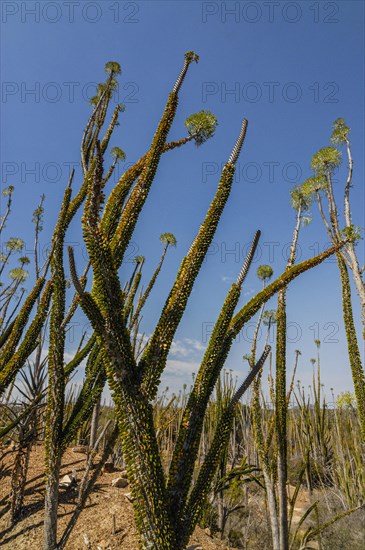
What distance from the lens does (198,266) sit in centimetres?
322

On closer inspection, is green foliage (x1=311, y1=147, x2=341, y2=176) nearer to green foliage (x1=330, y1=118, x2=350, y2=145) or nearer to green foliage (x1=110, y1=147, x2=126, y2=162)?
green foliage (x1=330, y1=118, x2=350, y2=145)

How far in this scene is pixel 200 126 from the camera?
5.38 metres

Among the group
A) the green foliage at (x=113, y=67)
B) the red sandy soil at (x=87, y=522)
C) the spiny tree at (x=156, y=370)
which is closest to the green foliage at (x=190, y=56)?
the spiny tree at (x=156, y=370)

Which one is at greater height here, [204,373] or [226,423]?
[204,373]

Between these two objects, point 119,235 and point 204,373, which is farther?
point 119,235

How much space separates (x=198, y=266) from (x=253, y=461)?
13516 mm

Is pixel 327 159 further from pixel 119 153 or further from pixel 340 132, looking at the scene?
pixel 119 153

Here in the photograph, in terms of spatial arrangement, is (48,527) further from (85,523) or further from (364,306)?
(364,306)

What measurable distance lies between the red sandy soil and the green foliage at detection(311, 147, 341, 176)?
10.3 m

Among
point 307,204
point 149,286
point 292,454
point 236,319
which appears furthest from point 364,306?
point 292,454

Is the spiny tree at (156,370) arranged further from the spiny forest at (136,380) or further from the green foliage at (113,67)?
the green foliage at (113,67)

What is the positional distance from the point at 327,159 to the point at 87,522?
11308mm

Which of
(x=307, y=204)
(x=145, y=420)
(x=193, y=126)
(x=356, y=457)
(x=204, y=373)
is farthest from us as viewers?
(x=356, y=457)

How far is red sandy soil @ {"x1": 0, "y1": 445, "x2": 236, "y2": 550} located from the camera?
553 cm
